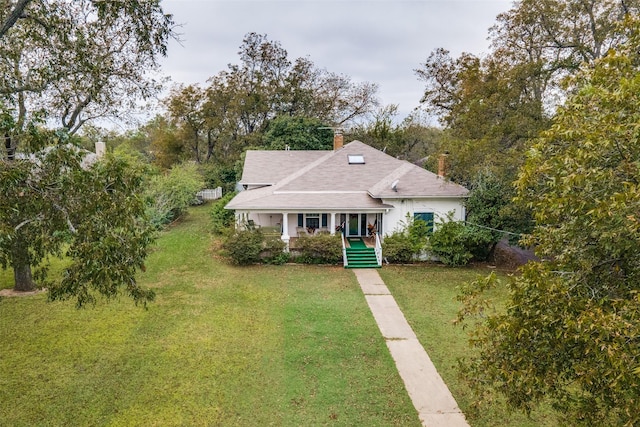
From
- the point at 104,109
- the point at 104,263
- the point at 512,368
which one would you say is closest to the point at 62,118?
the point at 104,109

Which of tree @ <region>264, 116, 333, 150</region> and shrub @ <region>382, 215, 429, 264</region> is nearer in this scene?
shrub @ <region>382, 215, 429, 264</region>

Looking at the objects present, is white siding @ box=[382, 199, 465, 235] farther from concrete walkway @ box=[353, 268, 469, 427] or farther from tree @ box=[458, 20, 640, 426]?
tree @ box=[458, 20, 640, 426]

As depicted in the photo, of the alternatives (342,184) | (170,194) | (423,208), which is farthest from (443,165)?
(170,194)

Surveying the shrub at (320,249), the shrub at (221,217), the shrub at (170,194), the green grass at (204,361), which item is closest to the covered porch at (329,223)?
the shrub at (221,217)

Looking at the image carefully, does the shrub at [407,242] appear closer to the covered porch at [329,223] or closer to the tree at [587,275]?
the covered porch at [329,223]

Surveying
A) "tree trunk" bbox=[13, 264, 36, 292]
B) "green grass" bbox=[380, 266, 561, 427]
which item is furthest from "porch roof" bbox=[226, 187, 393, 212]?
"tree trunk" bbox=[13, 264, 36, 292]

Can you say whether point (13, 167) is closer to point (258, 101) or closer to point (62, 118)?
point (62, 118)

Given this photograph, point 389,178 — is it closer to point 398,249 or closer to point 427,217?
point 427,217
